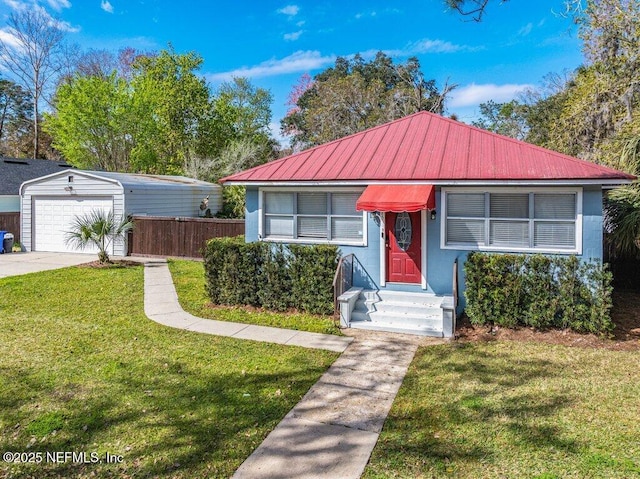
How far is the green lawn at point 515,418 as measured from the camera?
13.3 ft

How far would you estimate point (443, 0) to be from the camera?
7.57 metres

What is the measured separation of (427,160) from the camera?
981cm

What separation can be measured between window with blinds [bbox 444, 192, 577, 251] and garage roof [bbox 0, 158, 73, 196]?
80.0ft

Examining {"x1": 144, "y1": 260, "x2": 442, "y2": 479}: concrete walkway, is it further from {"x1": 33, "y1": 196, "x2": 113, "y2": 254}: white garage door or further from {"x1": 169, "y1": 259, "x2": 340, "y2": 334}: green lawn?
{"x1": 33, "y1": 196, "x2": 113, "y2": 254}: white garage door

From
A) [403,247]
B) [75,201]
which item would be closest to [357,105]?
[75,201]

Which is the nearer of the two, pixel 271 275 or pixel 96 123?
pixel 271 275

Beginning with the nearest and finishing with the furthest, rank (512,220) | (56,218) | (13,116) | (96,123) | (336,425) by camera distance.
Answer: (336,425), (512,220), (56,218), (96,123), (13,116)

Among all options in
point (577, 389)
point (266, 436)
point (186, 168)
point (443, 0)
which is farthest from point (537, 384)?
point (186, 168)

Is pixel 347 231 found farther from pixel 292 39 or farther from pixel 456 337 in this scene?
pixel 292 39

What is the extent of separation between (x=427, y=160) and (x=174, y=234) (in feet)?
36.3

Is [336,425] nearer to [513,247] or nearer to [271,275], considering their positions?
[271,275]

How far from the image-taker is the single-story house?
8.55 m

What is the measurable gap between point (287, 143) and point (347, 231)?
3269 cm

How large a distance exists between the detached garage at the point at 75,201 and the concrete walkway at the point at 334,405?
944 cm
